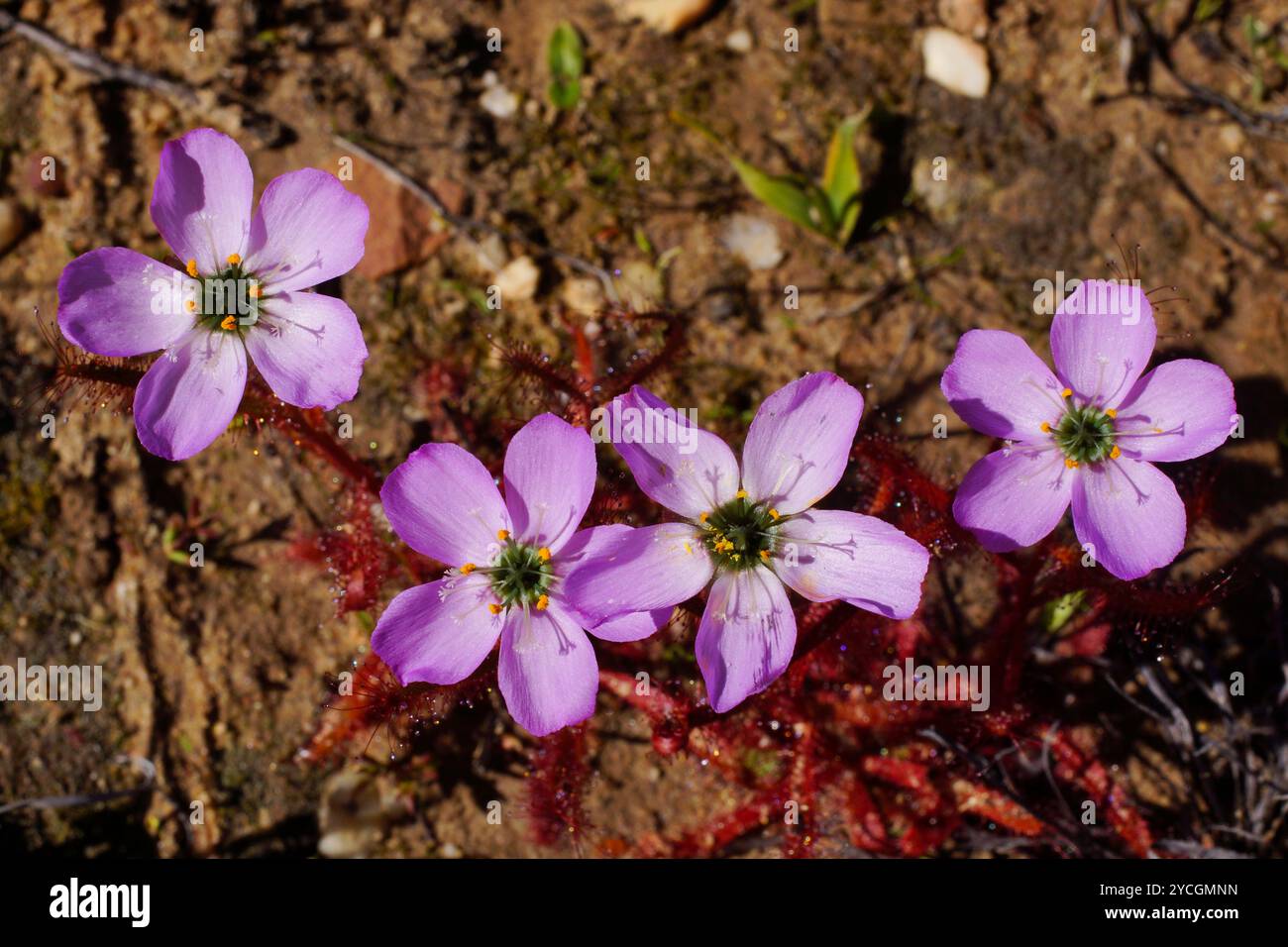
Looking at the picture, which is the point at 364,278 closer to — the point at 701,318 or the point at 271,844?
the point at 701,318

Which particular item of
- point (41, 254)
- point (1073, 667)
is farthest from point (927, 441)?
point (41, 254)

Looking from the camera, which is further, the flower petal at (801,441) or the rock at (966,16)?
the rock at (966,16)

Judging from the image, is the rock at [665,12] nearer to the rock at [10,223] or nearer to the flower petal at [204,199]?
the flower petal at [204,199]

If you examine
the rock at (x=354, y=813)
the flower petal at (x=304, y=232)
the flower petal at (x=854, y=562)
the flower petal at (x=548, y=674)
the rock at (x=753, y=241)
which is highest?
the rock at (x=753, y=241)

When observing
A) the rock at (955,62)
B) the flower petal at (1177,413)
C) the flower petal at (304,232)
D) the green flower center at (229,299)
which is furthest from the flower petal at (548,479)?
the rock at (955,62)

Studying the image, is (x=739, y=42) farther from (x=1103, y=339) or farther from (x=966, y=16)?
(x=1103, y=339)

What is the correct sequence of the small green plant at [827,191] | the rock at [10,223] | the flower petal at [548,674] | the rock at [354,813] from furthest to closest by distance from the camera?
Result: 1. the rock at [10,223]
2. the small green plant at [827,191]
3. the rock at [354,813]
4. the flower petal at [548,674]
